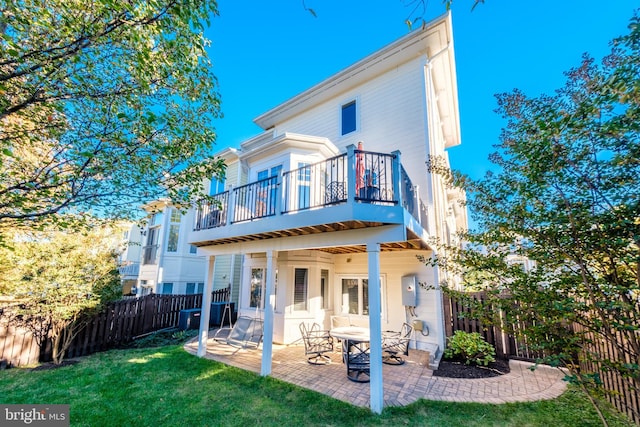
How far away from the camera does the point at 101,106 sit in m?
4.16

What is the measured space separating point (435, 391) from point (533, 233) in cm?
385

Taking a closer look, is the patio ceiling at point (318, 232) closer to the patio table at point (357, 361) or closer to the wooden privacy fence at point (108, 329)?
the patio table at point (357, 361)

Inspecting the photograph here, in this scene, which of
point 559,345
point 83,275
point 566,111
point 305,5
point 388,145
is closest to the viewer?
point 305,5

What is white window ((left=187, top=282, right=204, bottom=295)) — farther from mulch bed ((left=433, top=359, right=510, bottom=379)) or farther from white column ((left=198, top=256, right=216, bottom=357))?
mulch bed ((left=433, top=359, right=510, bottom=379))

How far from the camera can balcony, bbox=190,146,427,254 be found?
16.2 ft

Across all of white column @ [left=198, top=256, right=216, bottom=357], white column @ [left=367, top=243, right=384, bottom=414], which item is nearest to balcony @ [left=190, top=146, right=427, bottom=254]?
white column @ [left=367, top=243, right=384, bottom=414]

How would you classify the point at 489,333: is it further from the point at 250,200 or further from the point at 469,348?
the point at 250,200

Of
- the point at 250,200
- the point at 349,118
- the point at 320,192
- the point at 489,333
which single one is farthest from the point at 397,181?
the point at 349,118

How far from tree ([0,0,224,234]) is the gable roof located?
611 cm

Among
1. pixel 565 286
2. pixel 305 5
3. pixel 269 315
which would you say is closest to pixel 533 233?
pixel 565 286

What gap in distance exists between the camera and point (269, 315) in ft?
20.6

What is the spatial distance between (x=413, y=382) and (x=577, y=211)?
15.2 feet

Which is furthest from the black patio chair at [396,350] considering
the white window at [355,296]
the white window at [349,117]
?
the white window at [349,117]

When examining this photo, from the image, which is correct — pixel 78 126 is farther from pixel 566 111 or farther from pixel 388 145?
pixel 388 145
